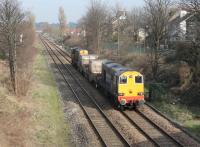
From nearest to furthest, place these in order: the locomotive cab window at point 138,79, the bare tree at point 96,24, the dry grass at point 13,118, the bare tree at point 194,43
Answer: the dry grass at point 13,118 < the locomotive cab window at point 138,79 < the bare tree at point 194,43 < the bare tree at point 96,24

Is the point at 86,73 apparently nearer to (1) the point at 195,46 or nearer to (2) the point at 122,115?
(1) the point at 195,46

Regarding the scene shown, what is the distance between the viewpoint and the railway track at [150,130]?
18.6m

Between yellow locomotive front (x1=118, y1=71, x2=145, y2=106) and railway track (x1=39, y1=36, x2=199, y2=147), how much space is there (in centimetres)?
79

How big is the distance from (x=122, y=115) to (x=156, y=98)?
5.16m

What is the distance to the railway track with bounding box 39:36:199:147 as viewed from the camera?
61.0 feet

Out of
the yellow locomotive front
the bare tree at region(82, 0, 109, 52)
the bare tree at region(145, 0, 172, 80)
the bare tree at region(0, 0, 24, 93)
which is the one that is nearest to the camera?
the yellow locomotive front

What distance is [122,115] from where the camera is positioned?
24672 mm

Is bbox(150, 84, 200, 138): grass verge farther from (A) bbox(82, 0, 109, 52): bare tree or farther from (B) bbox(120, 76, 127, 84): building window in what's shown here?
(A) bbox(82, 0, 109, 52): bare tree

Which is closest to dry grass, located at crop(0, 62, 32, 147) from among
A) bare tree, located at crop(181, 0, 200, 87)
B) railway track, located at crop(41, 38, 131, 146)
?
railway track, located at crop(41, 38, 131, 146)

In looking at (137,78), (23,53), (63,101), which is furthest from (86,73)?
(137,78)

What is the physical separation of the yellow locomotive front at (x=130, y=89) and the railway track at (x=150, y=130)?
79 centimetres

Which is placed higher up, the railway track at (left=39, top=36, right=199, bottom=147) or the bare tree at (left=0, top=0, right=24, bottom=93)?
the bare tree at (left=0, top=0, right=24, bottom=93)

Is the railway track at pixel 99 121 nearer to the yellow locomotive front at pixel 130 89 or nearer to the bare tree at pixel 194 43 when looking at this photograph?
the yellow locomotive front at pixel 130 89

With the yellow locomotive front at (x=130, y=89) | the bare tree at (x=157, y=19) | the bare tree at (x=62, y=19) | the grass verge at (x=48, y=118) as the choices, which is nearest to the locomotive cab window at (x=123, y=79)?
the yellow locomotive front at (x=130, y=89)
